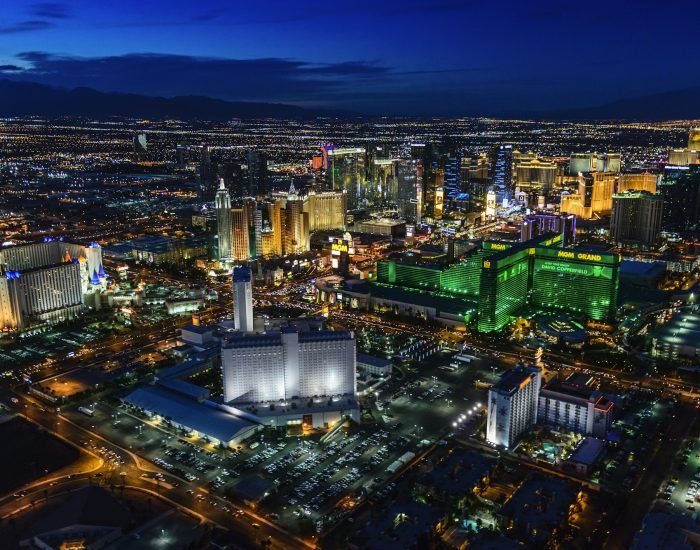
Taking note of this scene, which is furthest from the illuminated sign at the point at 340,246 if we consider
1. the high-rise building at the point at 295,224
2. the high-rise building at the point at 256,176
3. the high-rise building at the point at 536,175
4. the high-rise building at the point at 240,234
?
the high-rise building at the point at 536,175

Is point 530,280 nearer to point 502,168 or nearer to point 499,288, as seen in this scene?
point 499,288

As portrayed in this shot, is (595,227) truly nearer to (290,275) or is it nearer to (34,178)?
(290,275)

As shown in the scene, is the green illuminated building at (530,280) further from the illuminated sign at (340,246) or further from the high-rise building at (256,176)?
the high-rise building at (256,176)

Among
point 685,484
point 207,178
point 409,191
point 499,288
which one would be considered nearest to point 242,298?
point 499,288

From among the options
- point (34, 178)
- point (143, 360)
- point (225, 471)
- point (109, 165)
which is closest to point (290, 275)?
point (143, 360)

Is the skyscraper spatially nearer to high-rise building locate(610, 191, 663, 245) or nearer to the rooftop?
high-rise building locate(610, 191, 663, 245)

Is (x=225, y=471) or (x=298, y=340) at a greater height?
(x=298, y=340)
